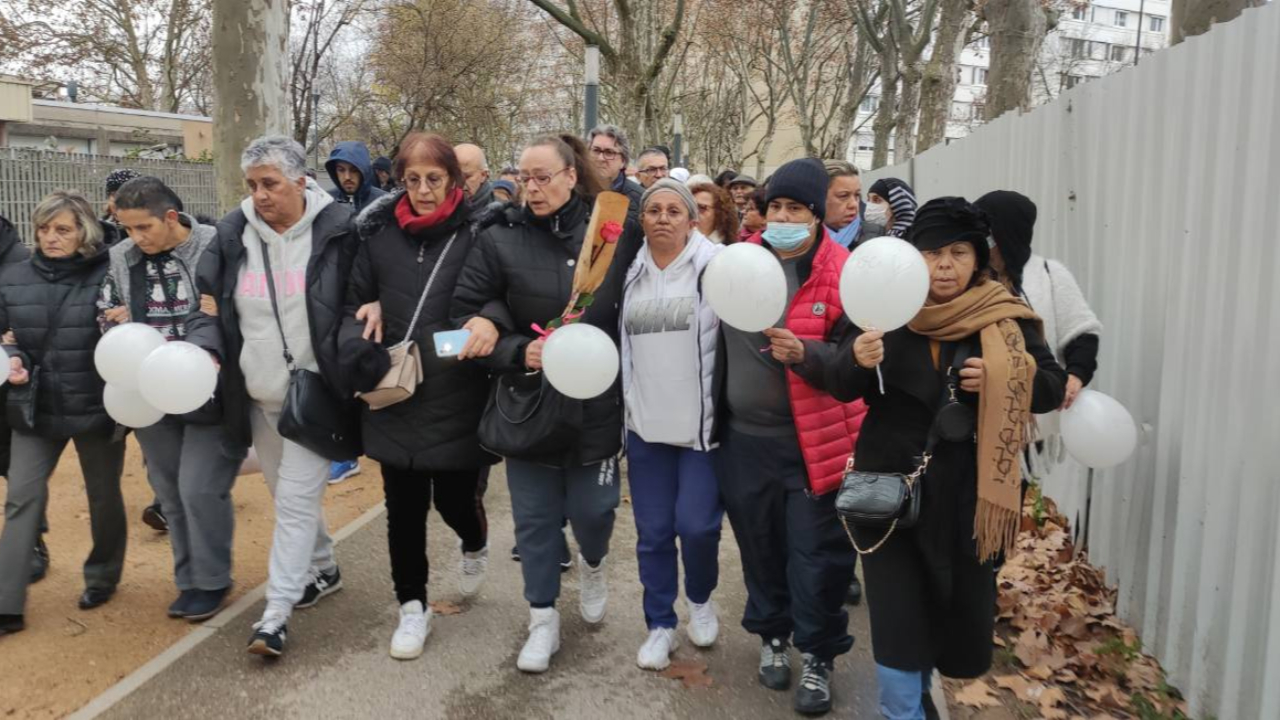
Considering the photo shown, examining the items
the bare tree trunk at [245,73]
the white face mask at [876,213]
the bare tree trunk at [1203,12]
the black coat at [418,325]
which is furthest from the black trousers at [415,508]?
the bare tree trunk at [1203,12]

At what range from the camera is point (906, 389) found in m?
3.03

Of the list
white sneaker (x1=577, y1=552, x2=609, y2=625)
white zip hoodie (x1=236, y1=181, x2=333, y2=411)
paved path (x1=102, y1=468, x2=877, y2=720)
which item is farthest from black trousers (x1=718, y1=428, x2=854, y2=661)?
white zip hoodie (x1=236, y1=181, x2=333, y2=411)

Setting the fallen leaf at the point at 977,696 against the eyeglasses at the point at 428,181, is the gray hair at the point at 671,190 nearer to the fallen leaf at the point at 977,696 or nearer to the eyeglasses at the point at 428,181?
the eyeglasses at the point at 428,181

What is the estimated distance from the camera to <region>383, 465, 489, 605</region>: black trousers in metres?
4.01

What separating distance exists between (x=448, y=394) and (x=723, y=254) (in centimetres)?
135

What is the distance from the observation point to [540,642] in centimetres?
394

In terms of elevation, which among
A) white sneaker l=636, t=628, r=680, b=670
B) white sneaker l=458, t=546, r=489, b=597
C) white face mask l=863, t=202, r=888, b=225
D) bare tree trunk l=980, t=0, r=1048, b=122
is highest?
bare tree trunk l=980, t=0, r=1048, b=122

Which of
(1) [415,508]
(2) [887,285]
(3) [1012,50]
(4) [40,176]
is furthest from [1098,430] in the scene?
(4) [40,176]

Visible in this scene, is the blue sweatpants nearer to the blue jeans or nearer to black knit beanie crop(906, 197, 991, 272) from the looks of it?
the blue jeans

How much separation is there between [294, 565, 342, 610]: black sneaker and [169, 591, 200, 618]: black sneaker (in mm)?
478

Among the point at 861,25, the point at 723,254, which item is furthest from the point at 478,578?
the point at 861,25

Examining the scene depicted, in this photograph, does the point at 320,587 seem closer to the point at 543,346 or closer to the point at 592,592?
the point at 592,592

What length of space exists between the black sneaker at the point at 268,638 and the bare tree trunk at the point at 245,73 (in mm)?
4078

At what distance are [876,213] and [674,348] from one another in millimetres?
3319
